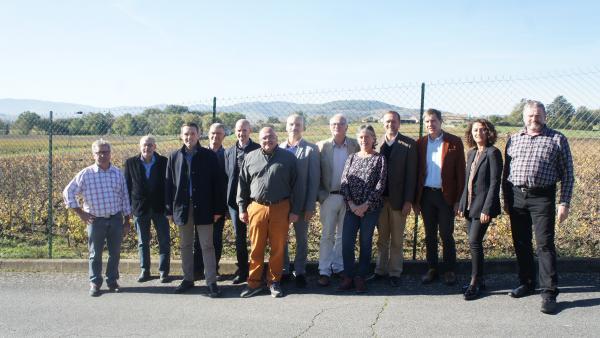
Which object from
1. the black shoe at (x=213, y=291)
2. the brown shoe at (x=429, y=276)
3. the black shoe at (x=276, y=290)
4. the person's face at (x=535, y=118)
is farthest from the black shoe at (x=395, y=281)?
the person's face at (x=535, y=118)

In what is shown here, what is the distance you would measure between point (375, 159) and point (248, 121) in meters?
1.64

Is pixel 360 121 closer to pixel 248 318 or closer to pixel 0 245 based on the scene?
pixel 248 318

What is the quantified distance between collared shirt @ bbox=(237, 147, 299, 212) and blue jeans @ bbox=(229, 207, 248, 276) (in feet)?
1.35

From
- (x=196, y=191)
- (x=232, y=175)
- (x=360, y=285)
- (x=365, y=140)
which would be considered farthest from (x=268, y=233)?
(x=365, y=140)

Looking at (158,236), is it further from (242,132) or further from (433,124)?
(433,124)

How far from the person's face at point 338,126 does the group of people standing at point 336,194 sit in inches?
0.5

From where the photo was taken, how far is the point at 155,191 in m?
5.92

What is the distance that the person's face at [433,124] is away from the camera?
544 centimetres

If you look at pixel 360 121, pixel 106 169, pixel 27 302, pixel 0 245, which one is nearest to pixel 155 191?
pixel 106 169

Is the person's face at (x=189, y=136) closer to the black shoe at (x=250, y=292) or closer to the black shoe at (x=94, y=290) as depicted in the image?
the black shoe at (x=250, y=292)

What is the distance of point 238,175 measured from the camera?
5.60 m

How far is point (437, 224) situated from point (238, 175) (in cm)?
239

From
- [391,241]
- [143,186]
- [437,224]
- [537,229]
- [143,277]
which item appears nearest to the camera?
[537,229]

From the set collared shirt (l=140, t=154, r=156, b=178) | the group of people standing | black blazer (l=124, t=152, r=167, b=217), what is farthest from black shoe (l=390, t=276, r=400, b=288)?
collared shirt (l=140, t=154, r=156, b=178)
